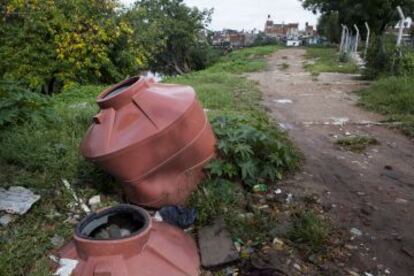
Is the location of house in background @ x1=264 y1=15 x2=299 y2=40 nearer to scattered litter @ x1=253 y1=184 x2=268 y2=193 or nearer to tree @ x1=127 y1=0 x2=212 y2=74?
tree @ x1=127 y1=0 x2=212 y2=74

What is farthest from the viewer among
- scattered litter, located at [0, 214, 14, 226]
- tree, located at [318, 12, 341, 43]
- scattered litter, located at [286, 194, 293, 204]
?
tree, located at [318, 12, 341, 43]

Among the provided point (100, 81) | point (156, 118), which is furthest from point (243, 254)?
point (100, 81)

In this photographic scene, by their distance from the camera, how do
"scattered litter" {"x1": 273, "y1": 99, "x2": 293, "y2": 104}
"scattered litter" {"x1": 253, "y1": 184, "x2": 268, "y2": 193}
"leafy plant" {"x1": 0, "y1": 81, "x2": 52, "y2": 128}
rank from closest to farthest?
"scattered litter" {"x1": 253, "y1": 184, "x2": 268, "y2": 193} → "leafy plant" {"x1": 0, "y1": 81, "x2": 52, "y2": 128} → "scattered litter" {"x1": 273, "y1": 99, "x2": 293, "y2": 104}

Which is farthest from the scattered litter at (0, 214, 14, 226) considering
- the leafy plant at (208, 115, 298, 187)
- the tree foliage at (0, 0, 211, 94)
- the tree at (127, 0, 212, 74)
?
the tree at (127, 0, 212, 74)

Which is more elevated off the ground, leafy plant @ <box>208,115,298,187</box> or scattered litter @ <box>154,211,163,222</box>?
leafy plant @ <box>208,115,298,187</box>

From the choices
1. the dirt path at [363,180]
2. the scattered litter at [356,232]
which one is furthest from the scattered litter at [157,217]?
the scattered litter at [356,232]

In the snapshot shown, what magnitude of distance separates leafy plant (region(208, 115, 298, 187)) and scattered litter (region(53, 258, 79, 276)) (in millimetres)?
1241

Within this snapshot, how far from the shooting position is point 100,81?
11648 millimetres

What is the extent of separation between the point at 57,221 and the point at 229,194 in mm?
1255

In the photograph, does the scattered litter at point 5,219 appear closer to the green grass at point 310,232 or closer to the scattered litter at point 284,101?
the green grass at point 310,232

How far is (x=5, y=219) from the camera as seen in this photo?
2.77 metres

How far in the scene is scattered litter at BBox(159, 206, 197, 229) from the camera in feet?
9.18

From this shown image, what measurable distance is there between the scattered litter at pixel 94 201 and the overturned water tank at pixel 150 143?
0.24 meters

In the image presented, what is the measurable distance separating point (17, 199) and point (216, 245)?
1.53 m
